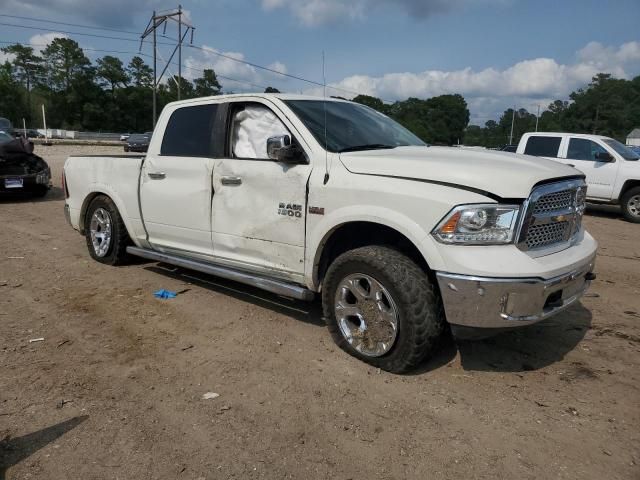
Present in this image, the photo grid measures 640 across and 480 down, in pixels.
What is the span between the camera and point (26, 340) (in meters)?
4.07

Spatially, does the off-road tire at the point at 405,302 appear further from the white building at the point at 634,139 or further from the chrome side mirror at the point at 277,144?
the white building at the point at 634,139

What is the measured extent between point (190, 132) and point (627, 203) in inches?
398

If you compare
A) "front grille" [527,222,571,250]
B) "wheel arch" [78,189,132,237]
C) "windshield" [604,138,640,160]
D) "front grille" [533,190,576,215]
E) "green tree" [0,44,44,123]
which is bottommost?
"wheel arch" [78,189,132,237]

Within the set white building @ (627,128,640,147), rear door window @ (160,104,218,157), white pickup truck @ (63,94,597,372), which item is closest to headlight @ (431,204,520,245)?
white pickup truck @ (63,94,597,372)

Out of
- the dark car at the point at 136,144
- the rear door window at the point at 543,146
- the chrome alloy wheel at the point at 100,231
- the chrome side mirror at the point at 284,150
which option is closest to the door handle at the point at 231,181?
the chrome side mirror at the point at 284,150

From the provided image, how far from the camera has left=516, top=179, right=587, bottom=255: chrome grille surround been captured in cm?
322

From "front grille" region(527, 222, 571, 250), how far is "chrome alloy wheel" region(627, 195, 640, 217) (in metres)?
8.98

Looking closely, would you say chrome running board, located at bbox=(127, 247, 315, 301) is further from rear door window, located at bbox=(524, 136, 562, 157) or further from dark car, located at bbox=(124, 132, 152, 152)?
dark car, located at bbox=(124, 132, 152, 152)

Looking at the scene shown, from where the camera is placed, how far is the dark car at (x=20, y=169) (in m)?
11.2

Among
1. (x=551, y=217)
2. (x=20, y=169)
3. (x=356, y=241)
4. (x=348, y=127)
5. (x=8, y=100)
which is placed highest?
(x=8, y=100)

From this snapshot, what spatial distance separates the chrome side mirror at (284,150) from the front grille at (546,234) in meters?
1.76

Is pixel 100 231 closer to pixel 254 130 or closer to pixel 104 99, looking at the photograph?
pixel 254 130

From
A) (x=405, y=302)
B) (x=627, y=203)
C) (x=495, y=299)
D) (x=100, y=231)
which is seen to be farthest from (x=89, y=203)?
(x=627, y=203)

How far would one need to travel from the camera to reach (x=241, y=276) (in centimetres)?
442
